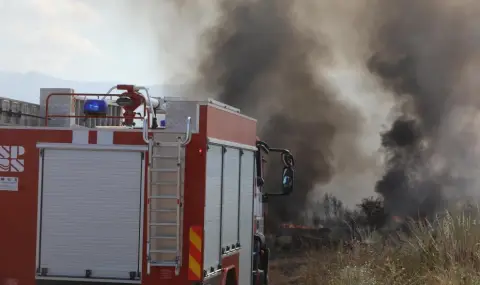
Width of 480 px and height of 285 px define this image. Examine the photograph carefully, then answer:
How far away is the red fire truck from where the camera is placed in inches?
237

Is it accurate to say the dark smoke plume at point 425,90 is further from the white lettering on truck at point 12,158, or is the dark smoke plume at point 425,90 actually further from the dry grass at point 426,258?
the white lettering on truck at point 12,158

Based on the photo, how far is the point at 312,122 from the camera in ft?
90.1

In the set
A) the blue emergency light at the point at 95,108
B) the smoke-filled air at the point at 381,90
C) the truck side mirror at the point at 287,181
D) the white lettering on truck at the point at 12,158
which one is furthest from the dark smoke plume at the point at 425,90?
the white lettering on truck at the point at 12,158

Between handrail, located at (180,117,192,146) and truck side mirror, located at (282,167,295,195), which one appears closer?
handrail, located at (180,117,192,146)

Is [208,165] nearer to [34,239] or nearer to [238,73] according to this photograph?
[34,239]

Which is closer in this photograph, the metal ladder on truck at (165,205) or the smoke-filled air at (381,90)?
the metal ladder on truck at (165,205)

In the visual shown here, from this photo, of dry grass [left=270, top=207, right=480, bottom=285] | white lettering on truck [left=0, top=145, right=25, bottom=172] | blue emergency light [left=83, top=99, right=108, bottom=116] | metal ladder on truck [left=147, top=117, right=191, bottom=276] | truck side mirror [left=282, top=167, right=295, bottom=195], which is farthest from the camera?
truck side mirror [left=282, top=167, right=295, bottom=195]

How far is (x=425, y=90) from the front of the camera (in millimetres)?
27656

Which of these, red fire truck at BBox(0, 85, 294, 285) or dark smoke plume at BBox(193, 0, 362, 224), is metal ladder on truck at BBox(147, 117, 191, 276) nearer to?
red fire truck at BBox(0, 85, 294, 285)

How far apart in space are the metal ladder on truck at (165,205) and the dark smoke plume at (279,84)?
66.3ft

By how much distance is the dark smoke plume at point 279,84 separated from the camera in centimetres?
2652

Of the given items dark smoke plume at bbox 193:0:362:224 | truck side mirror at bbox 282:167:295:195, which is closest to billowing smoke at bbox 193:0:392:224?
dark smoke plume at bbox 193:0:362:224

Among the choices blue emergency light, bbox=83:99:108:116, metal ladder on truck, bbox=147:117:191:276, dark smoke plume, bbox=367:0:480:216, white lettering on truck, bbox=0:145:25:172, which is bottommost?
metal ladder on truck, bbox=147:117:191:276

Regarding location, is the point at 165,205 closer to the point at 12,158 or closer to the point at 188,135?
the point at 188,135
